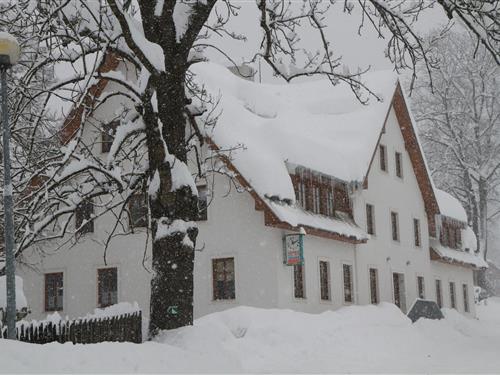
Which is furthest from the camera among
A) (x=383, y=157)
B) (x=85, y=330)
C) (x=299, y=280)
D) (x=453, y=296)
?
(x=453, y=296)

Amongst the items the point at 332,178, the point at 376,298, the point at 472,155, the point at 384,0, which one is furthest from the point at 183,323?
the point at 472,155

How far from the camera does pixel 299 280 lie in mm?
25031

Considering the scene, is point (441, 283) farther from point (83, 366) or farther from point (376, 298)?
point (83, 366)

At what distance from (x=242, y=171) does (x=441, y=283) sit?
61.1 ft

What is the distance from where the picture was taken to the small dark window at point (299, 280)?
81.4 ft

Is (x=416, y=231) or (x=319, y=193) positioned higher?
(x=319, y=193)

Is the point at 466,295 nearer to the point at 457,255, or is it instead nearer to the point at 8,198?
the point at 457,255

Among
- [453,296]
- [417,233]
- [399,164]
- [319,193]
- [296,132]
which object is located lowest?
[453,296]

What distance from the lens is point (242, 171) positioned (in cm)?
2311

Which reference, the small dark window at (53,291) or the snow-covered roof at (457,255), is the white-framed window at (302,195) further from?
the snow-covered roof at (457,255)

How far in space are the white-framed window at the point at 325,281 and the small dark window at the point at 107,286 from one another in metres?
6.85

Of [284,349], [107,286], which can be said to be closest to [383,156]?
[107,286]

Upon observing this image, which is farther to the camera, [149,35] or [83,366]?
[149,35]

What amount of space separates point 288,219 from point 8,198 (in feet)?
42.2
